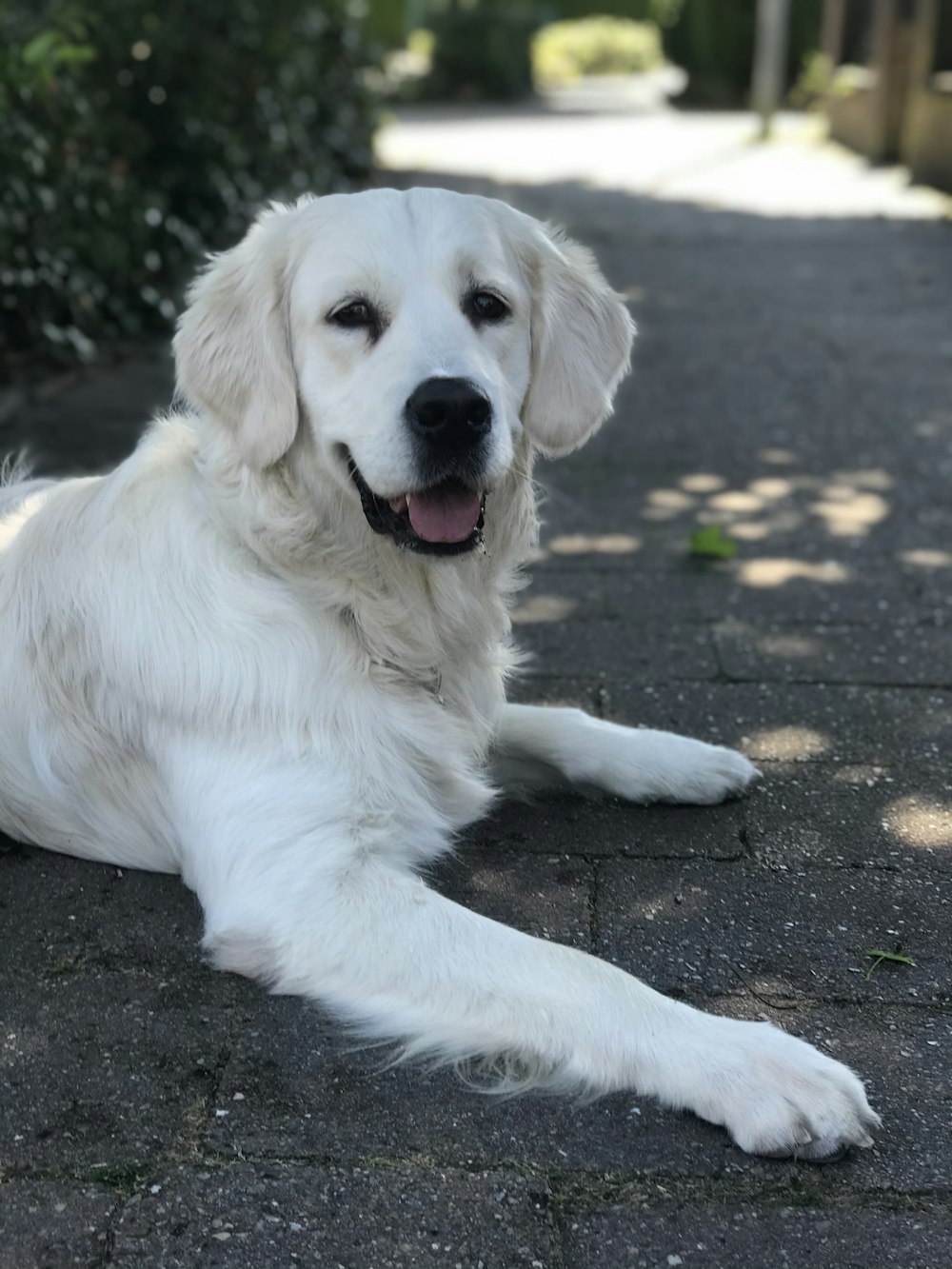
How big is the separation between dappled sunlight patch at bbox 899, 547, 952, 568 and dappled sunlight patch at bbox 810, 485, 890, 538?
0.29 meters

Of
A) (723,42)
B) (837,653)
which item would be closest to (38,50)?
(837,653)

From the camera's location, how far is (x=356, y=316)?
3.33 m

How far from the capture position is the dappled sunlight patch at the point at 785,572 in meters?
5.53

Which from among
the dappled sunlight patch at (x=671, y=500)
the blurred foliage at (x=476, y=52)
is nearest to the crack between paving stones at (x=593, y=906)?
the dappled sunlight patch at (x=671, y=500)

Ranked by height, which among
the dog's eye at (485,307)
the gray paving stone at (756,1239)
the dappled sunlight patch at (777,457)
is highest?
the dog's eye at (485,307)

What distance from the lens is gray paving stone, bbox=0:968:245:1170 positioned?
2576 mm

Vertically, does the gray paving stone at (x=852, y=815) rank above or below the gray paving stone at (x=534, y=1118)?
below

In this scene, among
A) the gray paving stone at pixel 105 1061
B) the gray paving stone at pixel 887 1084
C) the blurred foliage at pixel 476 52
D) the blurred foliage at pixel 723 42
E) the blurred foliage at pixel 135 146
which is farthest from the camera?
the blurred foliage at pixel 476 52

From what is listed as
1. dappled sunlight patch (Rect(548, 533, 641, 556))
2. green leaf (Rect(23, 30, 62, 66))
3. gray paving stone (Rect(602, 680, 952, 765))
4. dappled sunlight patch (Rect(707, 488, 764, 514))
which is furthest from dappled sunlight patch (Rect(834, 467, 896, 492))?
green leaf (Rect(23, 30, 62, 66))

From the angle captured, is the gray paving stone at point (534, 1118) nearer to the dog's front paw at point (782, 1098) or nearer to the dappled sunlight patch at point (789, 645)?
the dog's front paw at point (782, 1098)

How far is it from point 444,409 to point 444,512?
11.3 inches

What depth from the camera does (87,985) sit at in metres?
3.05

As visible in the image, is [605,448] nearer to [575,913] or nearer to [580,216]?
[575,913]

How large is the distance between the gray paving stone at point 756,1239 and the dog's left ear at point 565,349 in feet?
6.14
